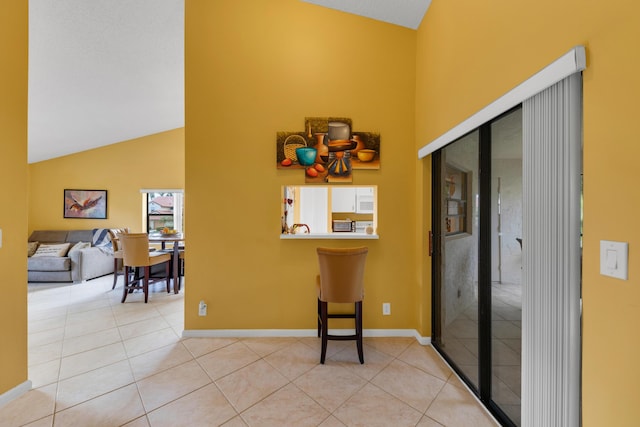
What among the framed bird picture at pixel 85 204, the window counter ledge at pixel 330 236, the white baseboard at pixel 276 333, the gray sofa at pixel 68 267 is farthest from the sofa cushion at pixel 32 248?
the window counter ledge at pixel 330 236

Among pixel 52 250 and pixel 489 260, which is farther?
pixel 52 250

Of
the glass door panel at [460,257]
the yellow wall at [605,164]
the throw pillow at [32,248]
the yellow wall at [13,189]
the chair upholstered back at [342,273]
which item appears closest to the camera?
the yellow wall at [605,164]

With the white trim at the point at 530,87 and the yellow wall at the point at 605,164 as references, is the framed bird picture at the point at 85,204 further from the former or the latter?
the yellow wall at the point at 605,164

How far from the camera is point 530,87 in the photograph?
1213 mm

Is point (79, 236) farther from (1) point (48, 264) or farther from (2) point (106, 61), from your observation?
(2) point (106, 61)

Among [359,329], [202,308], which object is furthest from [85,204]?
[359,329]

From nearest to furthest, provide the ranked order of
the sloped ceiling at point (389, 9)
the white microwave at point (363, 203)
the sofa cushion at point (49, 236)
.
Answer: the sloped ceiling at point (389, 9), the white microwave at point (363, 203), the sofa cushion at point (49, 236)

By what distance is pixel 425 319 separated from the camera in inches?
102

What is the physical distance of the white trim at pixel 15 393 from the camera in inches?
68.5

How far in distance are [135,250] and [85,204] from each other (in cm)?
356

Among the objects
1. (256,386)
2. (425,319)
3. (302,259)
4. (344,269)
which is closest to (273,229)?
(302,259)

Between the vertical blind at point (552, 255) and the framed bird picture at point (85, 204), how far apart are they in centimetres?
773

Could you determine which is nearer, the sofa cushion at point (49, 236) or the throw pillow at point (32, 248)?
the throw pillow at point (32, 248)

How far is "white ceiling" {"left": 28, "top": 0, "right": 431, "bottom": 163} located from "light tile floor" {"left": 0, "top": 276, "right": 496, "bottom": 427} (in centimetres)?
319
